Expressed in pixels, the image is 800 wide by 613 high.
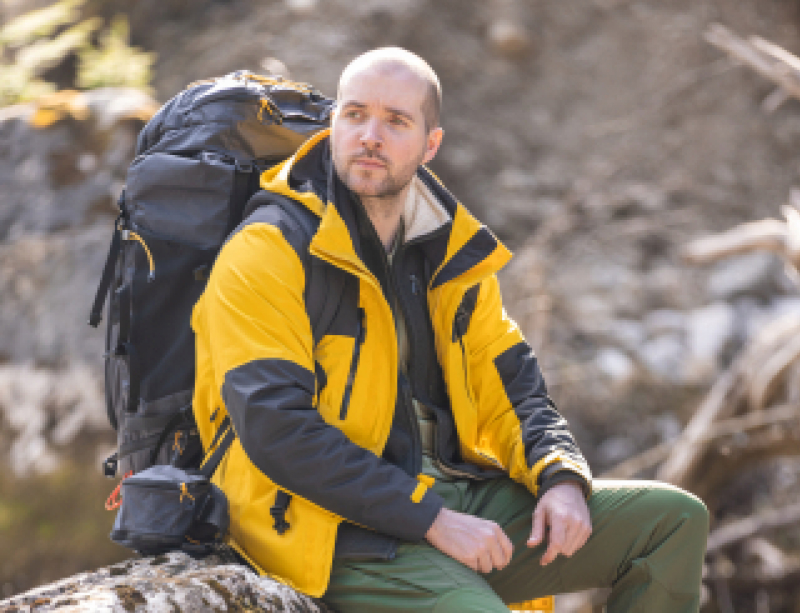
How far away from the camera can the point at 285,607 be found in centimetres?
227

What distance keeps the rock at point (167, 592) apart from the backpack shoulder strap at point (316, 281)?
2.52ft

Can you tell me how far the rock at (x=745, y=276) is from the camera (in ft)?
26.6

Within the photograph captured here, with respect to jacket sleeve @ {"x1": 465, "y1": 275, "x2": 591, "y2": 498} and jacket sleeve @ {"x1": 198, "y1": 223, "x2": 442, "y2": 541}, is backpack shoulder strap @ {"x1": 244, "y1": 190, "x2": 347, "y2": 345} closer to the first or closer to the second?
jacket sleeve @ {"x1": 198, "y1": 223, "x2": 442, "y2": 541}

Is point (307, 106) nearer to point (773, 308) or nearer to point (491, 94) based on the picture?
point (773, 308)

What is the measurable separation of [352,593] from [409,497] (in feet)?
1.16

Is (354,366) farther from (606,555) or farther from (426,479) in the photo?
(606,555)

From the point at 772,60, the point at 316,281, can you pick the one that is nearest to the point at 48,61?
the point at 316,281

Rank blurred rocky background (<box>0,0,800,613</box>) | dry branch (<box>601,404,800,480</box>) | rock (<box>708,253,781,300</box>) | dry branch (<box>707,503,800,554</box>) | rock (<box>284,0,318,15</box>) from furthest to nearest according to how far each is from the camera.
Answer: rock (<box>284,0,318,15</box>), rock (<box>708,253,781,300</box>), dry branch (<box>707,503,800,554</box>), dry branch (<box>601,404,800,480</box>), blurred rocky background (<box>0,0,800,613</box>)

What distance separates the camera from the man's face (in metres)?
2.68

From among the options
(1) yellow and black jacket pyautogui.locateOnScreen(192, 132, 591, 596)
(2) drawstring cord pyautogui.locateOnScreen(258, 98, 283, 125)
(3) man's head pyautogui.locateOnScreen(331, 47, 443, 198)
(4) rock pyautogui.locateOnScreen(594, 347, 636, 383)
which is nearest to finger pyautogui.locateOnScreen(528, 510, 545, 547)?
(1) yellow and black jacket pyautogui.locateOnScreen(192, 132, 591, 596)

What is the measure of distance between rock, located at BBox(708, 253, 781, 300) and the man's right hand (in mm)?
6504

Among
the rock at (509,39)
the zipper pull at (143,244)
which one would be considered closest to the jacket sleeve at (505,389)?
the zipper pull at (143,244)

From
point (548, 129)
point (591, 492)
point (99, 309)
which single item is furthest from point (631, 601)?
point (548, 129)

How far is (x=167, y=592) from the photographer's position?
214 centimetres
